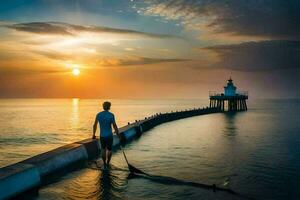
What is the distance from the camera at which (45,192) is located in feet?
31.3

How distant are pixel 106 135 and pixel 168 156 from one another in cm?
619

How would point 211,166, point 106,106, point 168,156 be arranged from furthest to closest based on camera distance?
point 168,156 < point 211,166 < point 106,106

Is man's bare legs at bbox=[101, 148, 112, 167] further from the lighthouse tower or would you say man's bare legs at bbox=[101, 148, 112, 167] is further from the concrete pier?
the lighthouse tower

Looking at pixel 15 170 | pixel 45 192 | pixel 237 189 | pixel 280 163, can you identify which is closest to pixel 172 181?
pixel 237 189

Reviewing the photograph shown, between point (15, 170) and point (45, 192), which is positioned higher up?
point (15, 170)

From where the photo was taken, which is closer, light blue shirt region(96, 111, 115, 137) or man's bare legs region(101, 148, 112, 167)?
light blue shirt region(96, 111, 115, 137)

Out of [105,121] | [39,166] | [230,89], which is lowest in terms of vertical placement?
[39,166]

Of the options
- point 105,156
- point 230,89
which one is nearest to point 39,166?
point 105,156

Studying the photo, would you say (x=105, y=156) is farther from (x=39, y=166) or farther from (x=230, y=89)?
(x=230, y=89)

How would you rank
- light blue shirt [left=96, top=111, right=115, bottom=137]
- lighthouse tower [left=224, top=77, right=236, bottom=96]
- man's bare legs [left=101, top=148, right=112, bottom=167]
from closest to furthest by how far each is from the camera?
light blue shirt [left=96, top=111, right=115, bottom=137]
man's bare legs [left=101, top=148, right=112, bottom=167]
lighthouse tower [left=224, top=77, right=236, bottom=96]

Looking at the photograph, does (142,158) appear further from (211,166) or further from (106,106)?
(106,106)

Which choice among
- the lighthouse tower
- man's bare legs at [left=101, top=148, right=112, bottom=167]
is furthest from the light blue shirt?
the lighthouse tower

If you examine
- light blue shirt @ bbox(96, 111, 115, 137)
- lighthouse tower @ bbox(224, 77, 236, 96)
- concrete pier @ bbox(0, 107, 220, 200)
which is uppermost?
lighthouse tower @ bbox(224, 77, 236, 96)

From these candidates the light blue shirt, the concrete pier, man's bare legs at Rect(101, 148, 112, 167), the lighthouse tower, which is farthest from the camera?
the lighthouse tower
